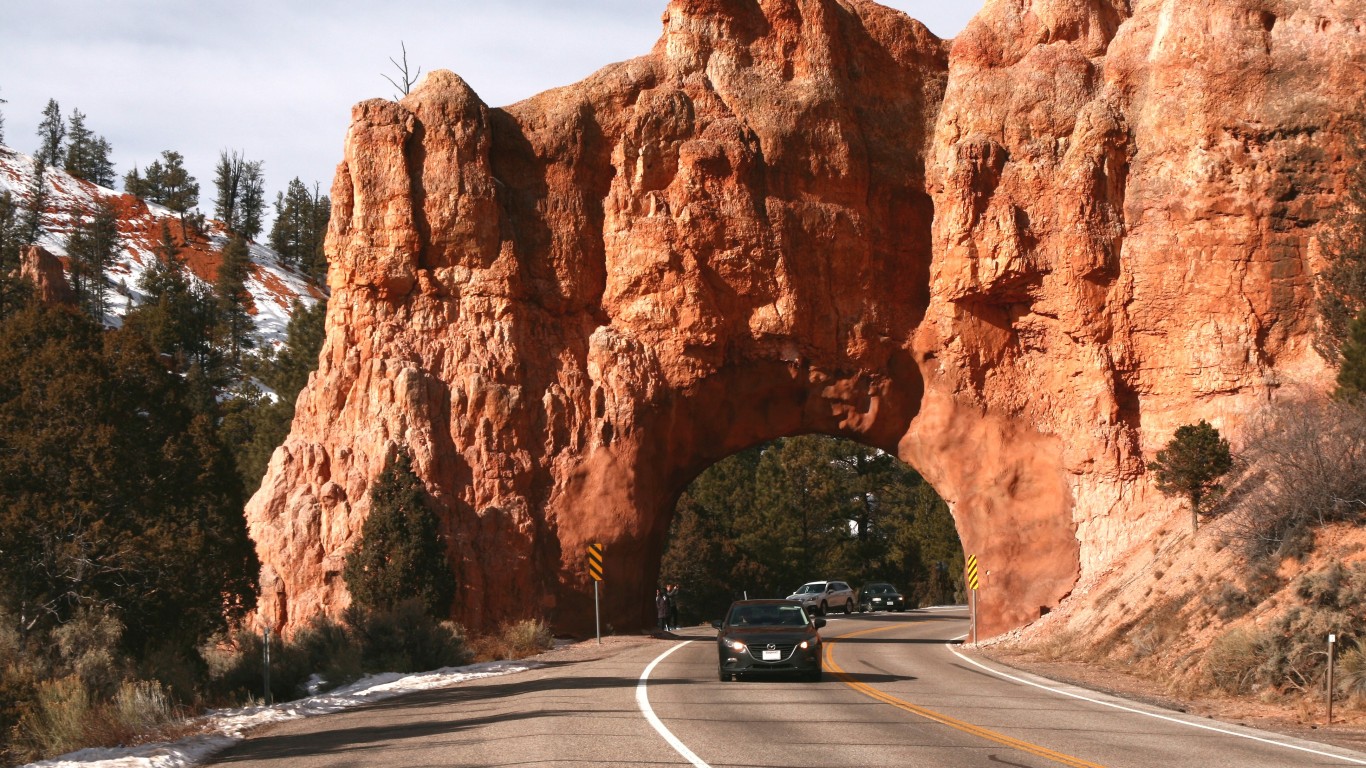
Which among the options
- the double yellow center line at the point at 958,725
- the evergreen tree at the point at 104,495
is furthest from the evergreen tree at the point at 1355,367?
the evergreen tree at the point at 104,495

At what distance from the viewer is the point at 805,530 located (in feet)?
217

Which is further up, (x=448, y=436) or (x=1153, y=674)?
(x=448, y=436)

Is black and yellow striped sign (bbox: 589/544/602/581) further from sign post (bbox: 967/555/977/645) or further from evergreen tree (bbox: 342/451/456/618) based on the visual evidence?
sign post (bbox: 967/555/977/645)

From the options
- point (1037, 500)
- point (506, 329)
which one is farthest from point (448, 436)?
point (1037, 500)

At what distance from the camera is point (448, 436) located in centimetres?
3681

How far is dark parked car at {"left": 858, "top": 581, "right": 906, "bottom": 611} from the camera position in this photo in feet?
191

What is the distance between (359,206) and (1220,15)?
2367cm

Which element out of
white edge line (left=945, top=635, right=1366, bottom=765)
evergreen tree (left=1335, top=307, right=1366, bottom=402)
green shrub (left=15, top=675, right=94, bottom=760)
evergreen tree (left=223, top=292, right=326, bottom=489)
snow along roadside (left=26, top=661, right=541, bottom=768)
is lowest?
white edge line (left=945, top=635, right=1366, bottom=765)

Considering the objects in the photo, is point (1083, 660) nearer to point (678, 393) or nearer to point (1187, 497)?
point (1187, 497)

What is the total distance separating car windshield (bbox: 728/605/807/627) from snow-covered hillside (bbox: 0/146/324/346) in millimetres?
85513

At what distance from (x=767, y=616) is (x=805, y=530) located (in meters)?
43.9

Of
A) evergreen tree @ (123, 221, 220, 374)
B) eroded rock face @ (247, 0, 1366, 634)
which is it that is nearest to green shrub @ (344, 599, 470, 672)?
eroded rock face @ (247, 0, 1366, 634)

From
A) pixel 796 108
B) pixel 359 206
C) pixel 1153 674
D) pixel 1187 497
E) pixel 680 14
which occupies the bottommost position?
pixel 1153 674

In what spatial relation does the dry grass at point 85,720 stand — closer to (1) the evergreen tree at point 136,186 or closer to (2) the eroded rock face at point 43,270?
(2) the eroded rock face at point 43,270
